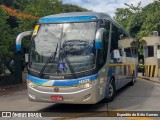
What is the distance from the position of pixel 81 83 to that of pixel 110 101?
8.74 ft

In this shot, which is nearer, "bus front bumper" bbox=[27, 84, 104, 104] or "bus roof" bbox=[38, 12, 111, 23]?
"bus front bumper" bbox=[27, 84, 104, 104]

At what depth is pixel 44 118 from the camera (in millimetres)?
9625

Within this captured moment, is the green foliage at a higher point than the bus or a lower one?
higher

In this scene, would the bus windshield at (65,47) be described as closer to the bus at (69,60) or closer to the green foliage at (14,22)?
the bus at (69,60)

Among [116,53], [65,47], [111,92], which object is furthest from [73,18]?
[111,92]

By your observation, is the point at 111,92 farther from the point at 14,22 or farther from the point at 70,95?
the point at 14,22

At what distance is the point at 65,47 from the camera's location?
10469 millimetres

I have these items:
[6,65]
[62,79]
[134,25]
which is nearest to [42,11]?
[6,65]

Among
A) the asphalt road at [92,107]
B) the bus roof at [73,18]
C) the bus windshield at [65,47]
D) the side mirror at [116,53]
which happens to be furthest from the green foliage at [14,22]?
the bus windshield at [65,47]

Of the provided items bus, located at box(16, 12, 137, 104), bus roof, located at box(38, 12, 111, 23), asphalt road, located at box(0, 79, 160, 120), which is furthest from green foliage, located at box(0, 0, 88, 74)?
bus roof, located at box(38, 12, 111, 23)

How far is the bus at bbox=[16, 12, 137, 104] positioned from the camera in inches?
398

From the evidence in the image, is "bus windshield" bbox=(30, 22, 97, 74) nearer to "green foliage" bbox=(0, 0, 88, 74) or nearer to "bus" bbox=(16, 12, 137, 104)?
"bus" bbox=(16, 12, 137, 104)

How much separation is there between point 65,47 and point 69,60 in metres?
0.47

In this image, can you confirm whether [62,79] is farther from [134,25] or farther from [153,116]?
[134,25]
